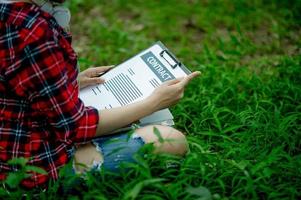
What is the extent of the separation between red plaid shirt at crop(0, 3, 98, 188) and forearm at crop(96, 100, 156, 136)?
0.18 feet

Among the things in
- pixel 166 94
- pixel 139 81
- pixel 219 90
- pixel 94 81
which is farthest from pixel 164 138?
pixel 219 90

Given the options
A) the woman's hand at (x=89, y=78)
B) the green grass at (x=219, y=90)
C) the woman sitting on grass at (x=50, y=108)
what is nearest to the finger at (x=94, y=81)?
the woman's hand at (x=89, y=78)

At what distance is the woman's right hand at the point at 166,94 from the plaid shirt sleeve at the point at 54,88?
297 millimetres

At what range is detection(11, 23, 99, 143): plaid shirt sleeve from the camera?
1.81 metres

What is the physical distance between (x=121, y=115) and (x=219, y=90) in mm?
1227

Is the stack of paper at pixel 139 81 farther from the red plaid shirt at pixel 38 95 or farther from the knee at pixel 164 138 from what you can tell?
the red plaid shirt at pixel 38 95

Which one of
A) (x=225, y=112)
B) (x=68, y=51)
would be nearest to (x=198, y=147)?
(x=225, y=112)

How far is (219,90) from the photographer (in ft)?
10.4

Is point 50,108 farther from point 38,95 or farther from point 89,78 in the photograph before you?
point 89,78

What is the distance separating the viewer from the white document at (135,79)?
2.33 metres

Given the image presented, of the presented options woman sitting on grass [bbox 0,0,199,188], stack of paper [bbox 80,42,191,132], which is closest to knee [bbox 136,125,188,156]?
woman sitting on grass [bbox 0,0,199,188]

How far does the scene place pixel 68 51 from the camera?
198cm

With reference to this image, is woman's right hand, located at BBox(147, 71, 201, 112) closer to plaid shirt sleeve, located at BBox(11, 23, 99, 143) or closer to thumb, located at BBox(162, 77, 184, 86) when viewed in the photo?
thumb, located at BBox(162, 77, 184, 86)

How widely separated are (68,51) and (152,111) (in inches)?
17.9
